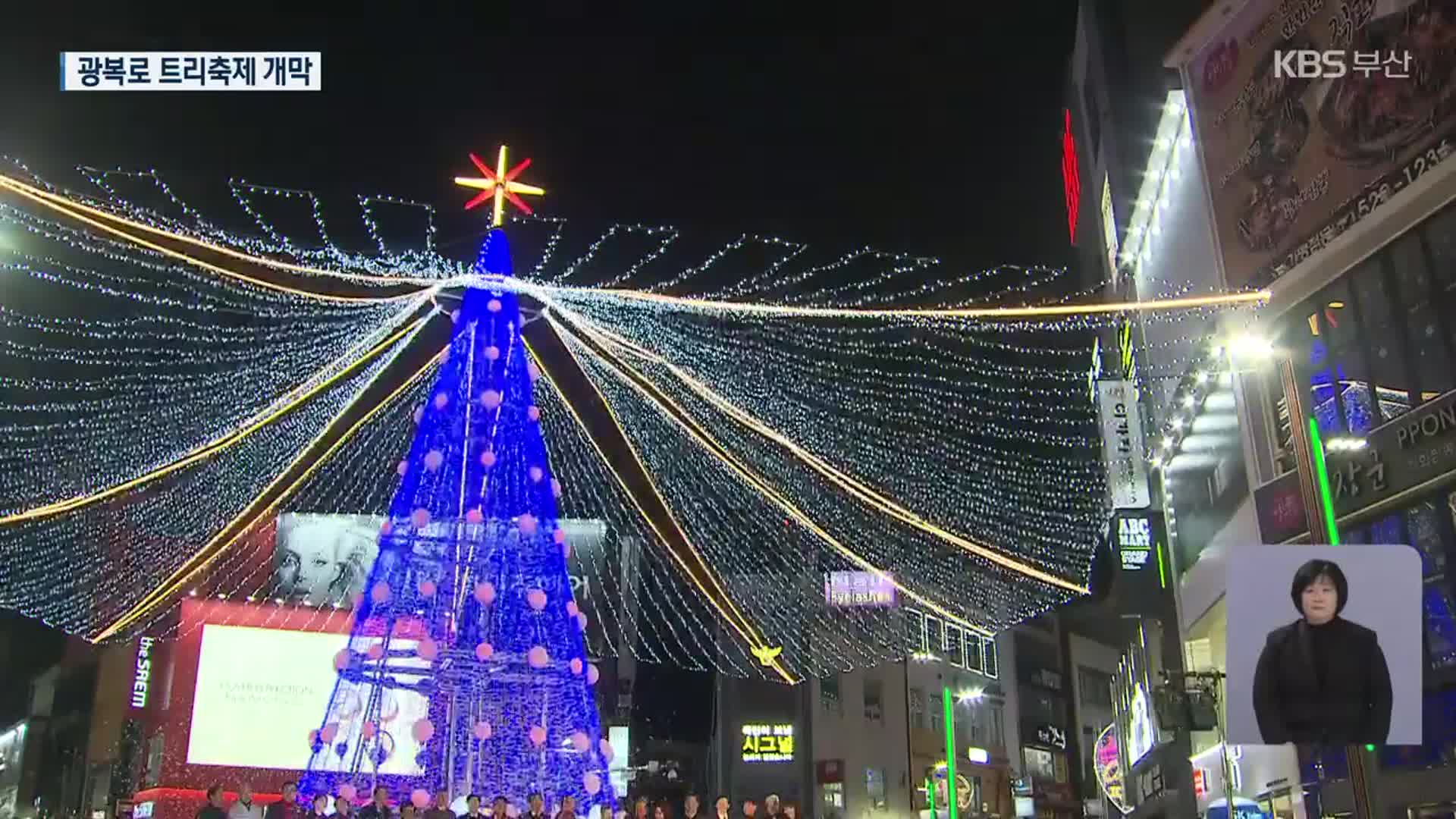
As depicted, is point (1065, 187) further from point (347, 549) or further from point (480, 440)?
point (480, 440)

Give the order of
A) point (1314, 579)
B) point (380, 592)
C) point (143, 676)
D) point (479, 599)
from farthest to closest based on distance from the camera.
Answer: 1. point (143, 676)
2. point (380, 592)
3. point (479, 599)
4. point (1314, 579)

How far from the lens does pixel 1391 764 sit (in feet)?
51.7

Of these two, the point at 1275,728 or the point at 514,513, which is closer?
the point at 1275,728

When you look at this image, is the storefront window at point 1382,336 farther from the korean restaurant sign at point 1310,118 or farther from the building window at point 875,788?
the building window at point 875,788

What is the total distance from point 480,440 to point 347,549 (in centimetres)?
2430

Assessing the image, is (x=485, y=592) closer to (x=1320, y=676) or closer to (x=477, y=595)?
(x=477, y=595)

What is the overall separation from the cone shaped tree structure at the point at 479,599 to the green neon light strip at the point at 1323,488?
12.6m

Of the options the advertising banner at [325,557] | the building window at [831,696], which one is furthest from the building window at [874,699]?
the advertising banner at [325,557]

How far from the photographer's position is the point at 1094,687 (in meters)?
57.0

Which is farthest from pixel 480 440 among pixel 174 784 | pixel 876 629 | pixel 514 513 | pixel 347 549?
pixel 876 629

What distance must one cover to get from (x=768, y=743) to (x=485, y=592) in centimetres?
2707

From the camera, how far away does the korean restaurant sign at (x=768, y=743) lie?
4188 centimetres

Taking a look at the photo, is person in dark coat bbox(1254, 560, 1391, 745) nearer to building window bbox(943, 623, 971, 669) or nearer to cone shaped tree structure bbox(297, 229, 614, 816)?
cone shaped tree structure bbox(297, 229, 614, 816)

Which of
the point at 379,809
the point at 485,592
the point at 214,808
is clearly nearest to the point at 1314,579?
the point at 214,808
